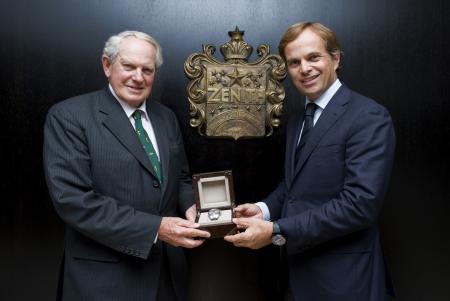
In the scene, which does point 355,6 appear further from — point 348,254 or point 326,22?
point 348,254

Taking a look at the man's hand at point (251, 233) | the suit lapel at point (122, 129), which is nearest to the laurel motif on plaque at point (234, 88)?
the suit lapel at point (122, 129)

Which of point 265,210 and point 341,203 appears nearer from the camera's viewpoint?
point 341,203

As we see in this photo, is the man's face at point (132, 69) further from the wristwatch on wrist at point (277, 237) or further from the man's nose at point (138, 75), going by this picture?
the wristwatch on wrist at point (277, 237)

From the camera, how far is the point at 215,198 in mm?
1874

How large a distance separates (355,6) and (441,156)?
0.92 metres

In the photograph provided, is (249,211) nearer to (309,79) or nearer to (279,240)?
(279,240)

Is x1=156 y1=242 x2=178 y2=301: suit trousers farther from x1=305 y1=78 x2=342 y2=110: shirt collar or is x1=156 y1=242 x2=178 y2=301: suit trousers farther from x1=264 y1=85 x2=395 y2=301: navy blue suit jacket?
x1=305 y1=78 x2=342 y2=110: shirt collar

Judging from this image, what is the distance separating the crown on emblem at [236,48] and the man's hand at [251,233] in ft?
3.03

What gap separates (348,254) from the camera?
170 cm

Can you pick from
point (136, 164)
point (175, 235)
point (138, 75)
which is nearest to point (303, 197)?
point (175, 235)

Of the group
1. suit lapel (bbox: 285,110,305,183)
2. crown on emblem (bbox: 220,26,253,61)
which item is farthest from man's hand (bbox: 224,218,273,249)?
crown on emblem (bbox: 220,26,253,61)

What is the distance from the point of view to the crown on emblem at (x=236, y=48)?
2.26m

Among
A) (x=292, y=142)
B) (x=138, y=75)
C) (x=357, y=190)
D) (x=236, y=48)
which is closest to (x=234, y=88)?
(x=236, y=48)

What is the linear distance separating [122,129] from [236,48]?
792mm
